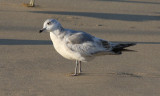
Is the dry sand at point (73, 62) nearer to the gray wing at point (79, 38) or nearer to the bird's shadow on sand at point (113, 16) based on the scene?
the bird's shadow on sand at point (113, 16)

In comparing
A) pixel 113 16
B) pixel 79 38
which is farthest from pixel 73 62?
pixel 113 16

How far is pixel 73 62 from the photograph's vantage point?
9703 mm

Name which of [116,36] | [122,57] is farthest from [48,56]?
[116,36]

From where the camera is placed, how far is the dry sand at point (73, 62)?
26.0 feet

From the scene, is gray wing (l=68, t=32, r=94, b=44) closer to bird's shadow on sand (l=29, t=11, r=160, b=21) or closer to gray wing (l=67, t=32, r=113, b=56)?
gray wing (l=67, t=32, r=113, b=56)

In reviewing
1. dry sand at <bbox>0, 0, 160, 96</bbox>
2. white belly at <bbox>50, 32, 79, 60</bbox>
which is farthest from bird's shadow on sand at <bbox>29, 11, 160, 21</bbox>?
white belly at <bbox>50, 32, 79, 60</bbox>

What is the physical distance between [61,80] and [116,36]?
5050mm

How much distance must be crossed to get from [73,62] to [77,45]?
1165 millimetres

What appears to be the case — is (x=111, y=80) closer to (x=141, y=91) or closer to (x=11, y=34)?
(x=141, y=91)

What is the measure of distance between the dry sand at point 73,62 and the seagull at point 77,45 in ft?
1.27

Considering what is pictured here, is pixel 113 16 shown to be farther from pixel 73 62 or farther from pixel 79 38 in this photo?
pixel 79 38

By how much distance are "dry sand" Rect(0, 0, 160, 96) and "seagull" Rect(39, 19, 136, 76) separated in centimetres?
39

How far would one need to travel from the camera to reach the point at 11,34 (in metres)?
12.7

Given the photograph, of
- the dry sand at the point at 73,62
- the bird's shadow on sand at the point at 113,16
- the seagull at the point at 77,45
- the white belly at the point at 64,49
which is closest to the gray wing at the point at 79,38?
the seagull at the point at 77,45
